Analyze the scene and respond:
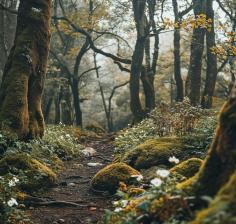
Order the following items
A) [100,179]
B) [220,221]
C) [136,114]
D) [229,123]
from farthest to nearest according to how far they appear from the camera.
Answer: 1. [136,114]
2. [100,179]
3. [229,123]
4. [220,221]

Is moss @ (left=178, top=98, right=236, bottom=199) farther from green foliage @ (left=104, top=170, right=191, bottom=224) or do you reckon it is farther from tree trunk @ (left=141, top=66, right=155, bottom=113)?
tree trunk @ (left=141, top=66, right=155, bottom=113)

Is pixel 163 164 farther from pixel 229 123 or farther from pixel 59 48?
pixel 59 48

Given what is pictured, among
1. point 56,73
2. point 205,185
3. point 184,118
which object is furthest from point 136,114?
point 205,185

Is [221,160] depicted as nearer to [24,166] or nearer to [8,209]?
[8,209]

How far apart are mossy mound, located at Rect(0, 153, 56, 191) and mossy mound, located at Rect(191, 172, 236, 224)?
234 inches

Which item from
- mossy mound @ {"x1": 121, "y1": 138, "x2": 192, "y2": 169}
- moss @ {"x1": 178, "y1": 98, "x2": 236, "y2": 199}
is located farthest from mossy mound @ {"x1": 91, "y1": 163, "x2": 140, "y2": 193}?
moss @ {"x1": 178, "y1": 98, "x2": 236, "y2": 199}

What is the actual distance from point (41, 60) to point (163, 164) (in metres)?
6.00

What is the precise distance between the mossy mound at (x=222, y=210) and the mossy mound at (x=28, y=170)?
594 cm

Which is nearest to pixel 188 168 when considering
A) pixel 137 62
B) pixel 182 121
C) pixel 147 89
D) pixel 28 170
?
pixel 28 170

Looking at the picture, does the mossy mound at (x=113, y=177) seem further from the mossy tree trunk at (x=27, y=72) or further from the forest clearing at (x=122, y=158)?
the mossy tree trunk at (x=27, y=72)

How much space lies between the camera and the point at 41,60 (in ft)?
43.2

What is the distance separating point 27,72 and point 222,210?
10.4m

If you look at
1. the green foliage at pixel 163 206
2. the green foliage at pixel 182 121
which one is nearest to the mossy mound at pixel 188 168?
the green foliage at pixel 163 206

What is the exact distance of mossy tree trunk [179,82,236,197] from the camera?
148 inches
